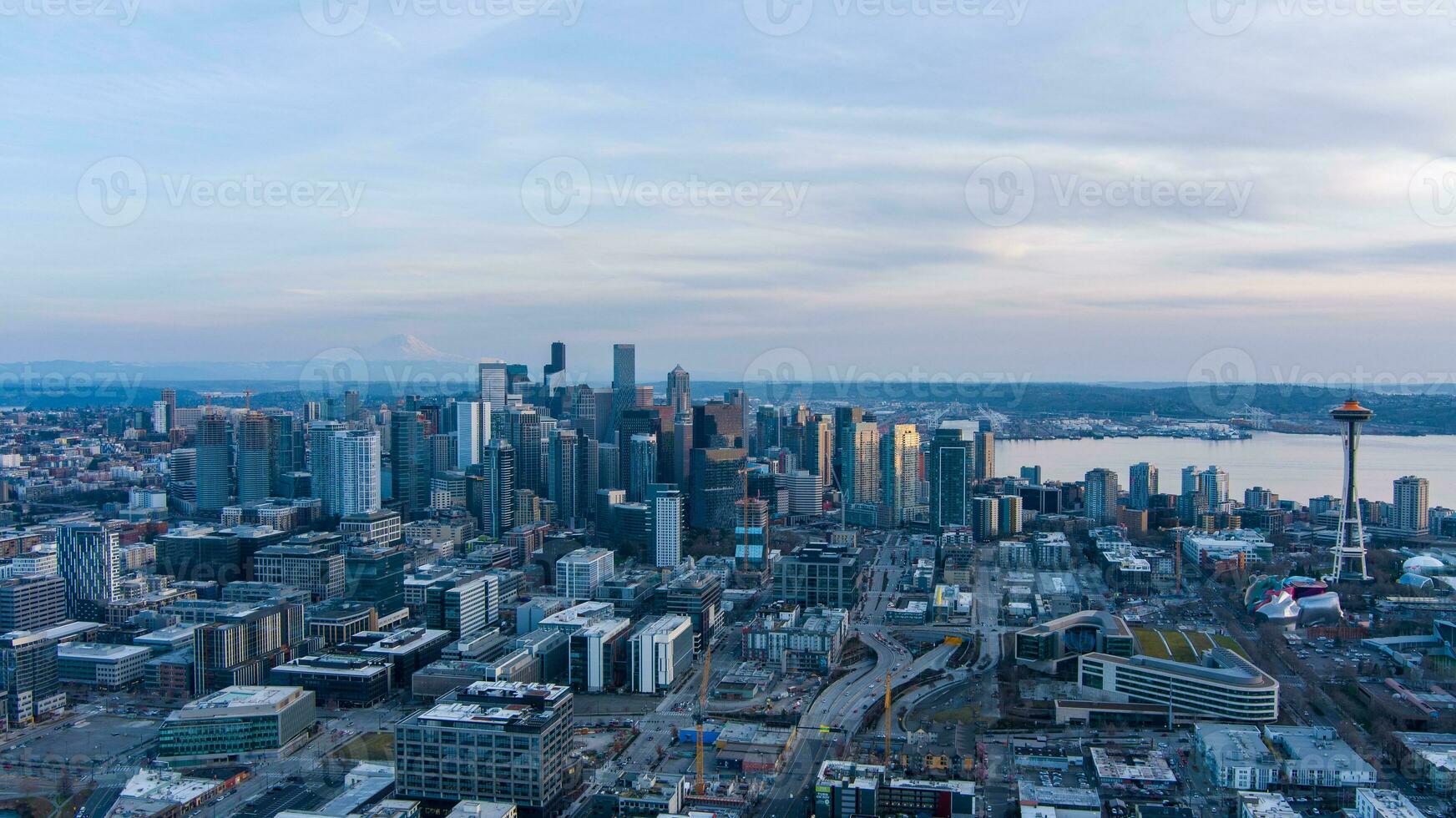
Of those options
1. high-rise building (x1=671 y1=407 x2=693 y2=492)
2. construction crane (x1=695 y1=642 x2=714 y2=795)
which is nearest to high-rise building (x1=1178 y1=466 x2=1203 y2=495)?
high-rise building (x1=671 y1=407 x2=693 y2=492)

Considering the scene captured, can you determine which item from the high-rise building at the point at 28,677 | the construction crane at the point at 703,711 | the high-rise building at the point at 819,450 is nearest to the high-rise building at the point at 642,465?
the high-rise building at the point at 819,450

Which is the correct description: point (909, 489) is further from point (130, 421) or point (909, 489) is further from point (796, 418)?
point (130, 421)

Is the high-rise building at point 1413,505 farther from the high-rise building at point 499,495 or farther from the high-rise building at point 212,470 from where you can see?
the high-rise building at point 212,470

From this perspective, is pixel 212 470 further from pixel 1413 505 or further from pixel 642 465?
pixel 1413 505

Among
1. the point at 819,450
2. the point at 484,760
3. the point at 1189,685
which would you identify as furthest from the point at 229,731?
the point at 819,450

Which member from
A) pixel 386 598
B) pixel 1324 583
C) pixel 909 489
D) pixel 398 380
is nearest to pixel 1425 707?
pixel 1324 583

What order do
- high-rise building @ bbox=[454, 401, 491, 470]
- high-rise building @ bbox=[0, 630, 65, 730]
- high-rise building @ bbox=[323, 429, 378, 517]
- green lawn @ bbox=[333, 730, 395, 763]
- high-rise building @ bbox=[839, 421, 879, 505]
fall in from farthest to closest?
1. high-rise building @ bbox=[454, 401, 491, 470]
2. high-rise building @ bbox=[839, 421, 879, 505]
3. high-rise building @ bbox=[323, 429, 378, 517]
4. high-rise building @ bbox=[0, 630, 65, 730]
5. green lawn @ bbox=[333, 730, 395, 763]

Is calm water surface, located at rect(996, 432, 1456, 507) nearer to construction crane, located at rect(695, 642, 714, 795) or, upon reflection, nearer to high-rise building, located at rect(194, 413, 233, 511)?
construction crane, located at rect(695, 642, 714, 795)
